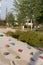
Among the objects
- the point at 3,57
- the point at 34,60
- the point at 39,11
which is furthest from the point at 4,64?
the point at 39,11

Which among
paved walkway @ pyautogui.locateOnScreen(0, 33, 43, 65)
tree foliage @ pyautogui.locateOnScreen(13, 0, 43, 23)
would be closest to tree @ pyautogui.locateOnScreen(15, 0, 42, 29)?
tree foliage @ pyautogui.locateOnScreen(13, 0, 43, 23)

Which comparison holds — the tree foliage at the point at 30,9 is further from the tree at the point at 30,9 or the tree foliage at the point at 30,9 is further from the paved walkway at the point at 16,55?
the paved walkway at the point at 16,55

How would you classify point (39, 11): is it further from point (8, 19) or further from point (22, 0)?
point (8, 19)

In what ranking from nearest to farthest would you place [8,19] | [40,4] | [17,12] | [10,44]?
[10,44]
[40,4]
[17,12]
[8,19]

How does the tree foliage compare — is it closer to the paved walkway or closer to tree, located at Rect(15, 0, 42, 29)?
tree, located at Rect(15, 0, 42, 29)

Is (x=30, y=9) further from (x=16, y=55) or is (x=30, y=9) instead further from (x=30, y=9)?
(x=16, y=55)

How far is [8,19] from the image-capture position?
5303 centimetres

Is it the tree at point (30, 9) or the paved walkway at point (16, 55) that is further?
the tree at point (30, 9)

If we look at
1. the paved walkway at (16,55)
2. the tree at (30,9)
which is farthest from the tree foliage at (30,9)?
the paved walkway at (16,55)

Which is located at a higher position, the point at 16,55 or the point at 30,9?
the point at 30,9

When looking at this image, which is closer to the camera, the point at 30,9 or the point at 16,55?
the point at 16,55

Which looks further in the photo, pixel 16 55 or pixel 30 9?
pixel 30 9

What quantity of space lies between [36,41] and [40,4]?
18240mm

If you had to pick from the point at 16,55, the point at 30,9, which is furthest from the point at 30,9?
the point at 16,55
